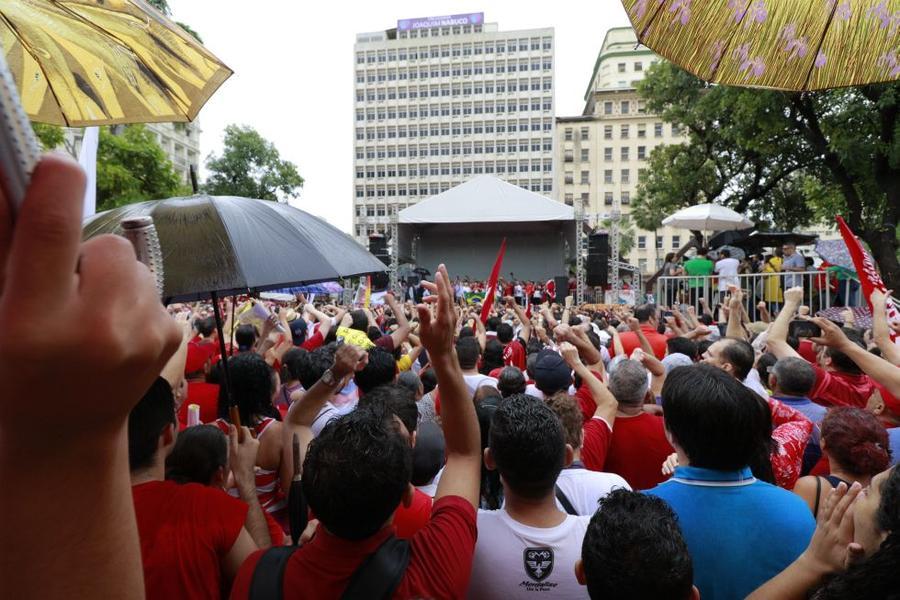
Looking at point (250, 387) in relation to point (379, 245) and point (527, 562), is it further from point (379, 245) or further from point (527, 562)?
point (379, 245)

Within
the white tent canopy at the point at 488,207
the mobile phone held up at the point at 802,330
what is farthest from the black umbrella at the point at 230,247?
the white tent canopy at the point at 488,207

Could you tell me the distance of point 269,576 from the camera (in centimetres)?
155

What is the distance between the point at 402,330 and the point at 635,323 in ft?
6.50

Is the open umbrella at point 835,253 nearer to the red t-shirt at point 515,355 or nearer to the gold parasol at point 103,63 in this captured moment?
the red t-shirt at point 515,355

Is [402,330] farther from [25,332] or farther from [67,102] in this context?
[25,332]

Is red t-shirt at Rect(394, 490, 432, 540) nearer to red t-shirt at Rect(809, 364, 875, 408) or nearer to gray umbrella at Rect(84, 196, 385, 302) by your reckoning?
gray umbrella at Rect(84, 196, 385, 302)

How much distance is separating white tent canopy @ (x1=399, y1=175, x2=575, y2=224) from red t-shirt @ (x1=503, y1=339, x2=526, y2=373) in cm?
1653

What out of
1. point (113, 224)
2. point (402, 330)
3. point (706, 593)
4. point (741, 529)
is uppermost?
point (113, 224)

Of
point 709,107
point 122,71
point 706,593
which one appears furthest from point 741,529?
point 709,107

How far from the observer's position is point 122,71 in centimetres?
291

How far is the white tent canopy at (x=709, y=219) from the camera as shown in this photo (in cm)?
1518

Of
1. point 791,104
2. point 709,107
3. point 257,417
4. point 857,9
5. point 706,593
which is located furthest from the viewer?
point 709,107

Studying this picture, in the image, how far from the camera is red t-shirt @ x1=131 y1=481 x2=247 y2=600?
1704 millimetres

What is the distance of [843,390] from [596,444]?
89.2 inches
